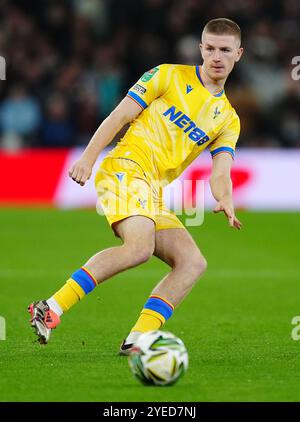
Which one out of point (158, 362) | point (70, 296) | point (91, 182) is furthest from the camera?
point (91, 182)

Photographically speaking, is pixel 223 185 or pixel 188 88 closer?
pixel 223 185

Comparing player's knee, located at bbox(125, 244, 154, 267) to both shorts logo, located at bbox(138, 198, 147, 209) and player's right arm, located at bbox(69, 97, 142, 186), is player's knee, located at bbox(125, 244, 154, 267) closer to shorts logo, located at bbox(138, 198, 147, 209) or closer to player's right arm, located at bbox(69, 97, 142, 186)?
shorts logo, located at bbox(138, 198, 147, 209)

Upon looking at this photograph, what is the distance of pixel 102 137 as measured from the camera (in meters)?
6.89

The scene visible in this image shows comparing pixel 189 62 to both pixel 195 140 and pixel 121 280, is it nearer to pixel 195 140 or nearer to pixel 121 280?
pixel 121 280

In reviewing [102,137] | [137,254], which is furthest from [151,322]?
[102,137]

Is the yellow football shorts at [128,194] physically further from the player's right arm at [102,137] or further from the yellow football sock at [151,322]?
the yellow football sock at [151,322]

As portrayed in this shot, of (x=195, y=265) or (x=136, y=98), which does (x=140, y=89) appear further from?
(x=195, y=265)

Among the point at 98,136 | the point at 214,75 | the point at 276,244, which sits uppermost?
the point at 276,244

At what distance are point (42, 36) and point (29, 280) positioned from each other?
9612mm

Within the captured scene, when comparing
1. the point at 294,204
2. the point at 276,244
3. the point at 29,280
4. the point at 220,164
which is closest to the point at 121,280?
the point at 29,280

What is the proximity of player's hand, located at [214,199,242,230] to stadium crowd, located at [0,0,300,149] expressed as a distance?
1154cm

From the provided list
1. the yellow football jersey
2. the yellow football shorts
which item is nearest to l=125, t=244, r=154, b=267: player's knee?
the yellow football shorts

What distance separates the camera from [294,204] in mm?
17766

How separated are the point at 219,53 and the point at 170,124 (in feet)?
1.87
